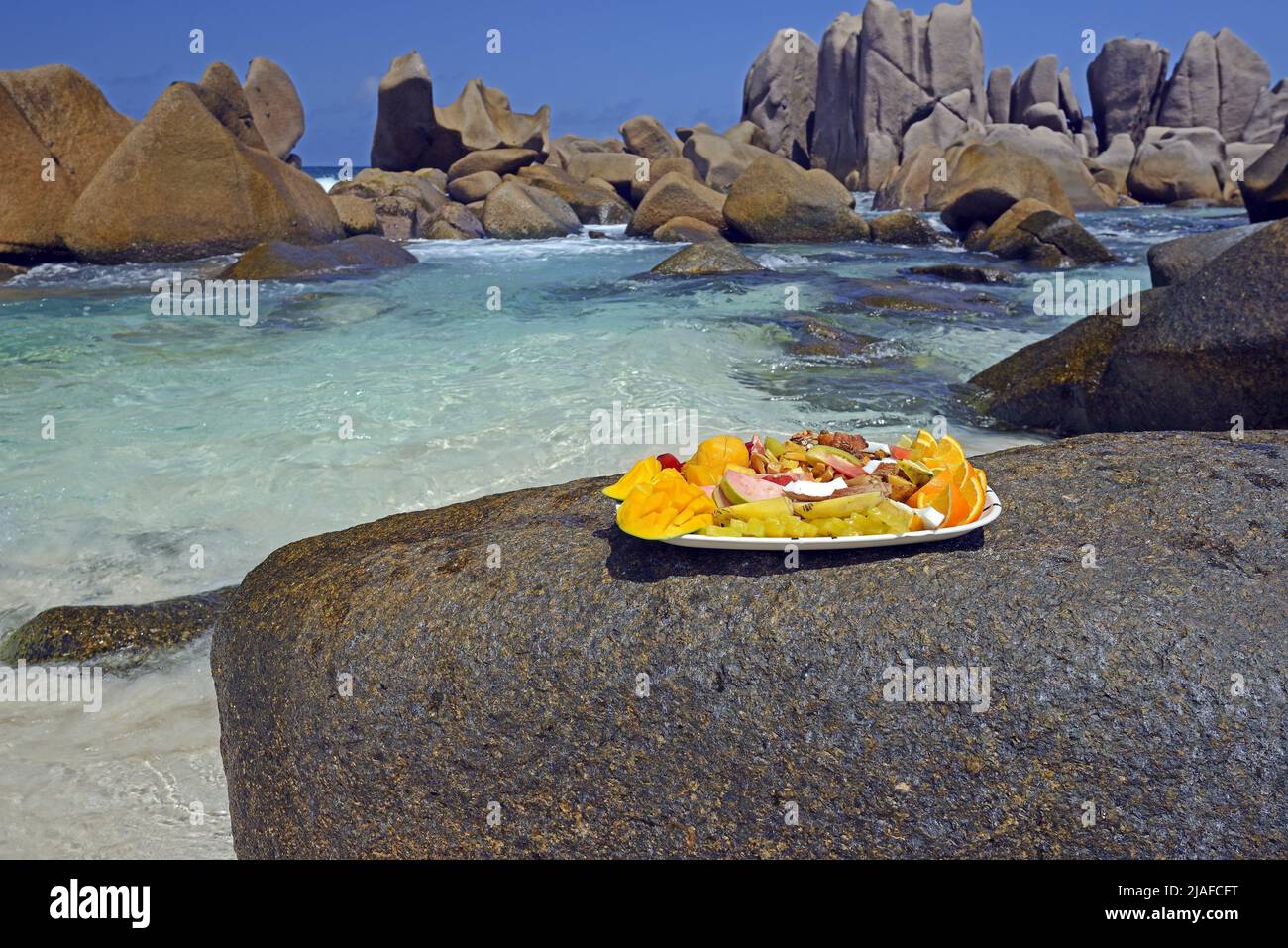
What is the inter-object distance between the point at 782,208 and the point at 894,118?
86.6ft

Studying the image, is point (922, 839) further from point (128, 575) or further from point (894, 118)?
point (894, 118)

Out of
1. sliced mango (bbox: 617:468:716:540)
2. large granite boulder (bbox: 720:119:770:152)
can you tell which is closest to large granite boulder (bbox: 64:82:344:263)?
sliced mango (bbox: 617:468:716:540)

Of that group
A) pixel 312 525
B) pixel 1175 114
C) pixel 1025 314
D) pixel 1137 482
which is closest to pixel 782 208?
pixel 1025 314

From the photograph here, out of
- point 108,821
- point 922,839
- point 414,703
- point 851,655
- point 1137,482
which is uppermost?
point 1137,482

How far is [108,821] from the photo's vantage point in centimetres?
313

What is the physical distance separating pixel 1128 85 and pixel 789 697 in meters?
50.9

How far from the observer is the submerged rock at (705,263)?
1521 cm

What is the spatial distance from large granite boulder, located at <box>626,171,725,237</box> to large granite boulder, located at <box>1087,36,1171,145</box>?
31041mm

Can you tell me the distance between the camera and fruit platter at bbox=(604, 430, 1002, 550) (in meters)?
2.38

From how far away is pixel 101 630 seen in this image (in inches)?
162

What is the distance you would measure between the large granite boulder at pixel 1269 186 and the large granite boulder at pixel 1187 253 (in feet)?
37.7

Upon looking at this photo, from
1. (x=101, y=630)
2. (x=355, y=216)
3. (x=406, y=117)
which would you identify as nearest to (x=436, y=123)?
(x=406, y=117)

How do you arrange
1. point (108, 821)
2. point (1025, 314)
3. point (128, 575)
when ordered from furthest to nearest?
point (1025, 314)
point (128, 575)
point (108, 821)

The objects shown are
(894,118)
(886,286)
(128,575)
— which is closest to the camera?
(128,575)
